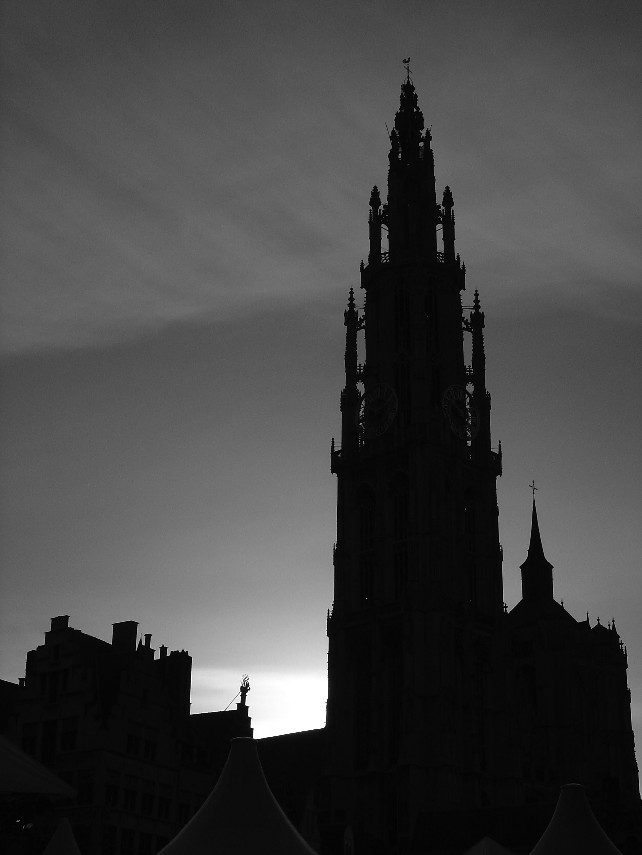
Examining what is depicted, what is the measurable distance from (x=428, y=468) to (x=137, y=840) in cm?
4398

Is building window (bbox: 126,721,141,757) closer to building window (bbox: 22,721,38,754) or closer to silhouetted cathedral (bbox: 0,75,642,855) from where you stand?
silhouetted cathedral (bbox: 0,75,642,855)

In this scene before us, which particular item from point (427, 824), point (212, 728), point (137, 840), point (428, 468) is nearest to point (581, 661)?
point (428, 468)

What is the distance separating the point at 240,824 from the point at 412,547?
214 feet

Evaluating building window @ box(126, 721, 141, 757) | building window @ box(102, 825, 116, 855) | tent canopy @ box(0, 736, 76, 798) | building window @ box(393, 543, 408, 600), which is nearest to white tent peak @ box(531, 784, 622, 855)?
tent canopy @ box(0, 736, 76, 798)

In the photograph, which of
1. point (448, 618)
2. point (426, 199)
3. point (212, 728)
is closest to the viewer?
point (212, 728)

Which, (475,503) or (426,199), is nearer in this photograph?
(475,503)

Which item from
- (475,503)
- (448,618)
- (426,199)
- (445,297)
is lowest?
(448,618)

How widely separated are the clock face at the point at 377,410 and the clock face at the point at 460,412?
162 inches

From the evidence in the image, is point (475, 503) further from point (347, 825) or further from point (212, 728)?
point (212, 728)

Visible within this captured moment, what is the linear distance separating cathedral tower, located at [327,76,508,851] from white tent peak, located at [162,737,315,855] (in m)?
56.5

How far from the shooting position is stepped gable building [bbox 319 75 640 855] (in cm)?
8250

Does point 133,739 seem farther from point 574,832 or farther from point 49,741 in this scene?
point 574,832

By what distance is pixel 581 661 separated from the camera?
111750mm

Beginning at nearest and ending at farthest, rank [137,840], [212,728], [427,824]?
[137,840]
[212,728]
[427,824]
